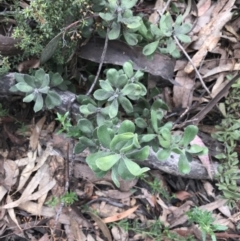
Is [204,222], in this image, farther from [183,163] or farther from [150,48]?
[150,48]

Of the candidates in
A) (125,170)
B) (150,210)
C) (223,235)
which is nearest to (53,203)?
(150,210)

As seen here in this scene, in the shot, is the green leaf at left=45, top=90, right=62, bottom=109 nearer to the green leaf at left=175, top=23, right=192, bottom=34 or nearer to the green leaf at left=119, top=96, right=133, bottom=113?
the green leaf at left=119, top=96, right=133, bottom=113

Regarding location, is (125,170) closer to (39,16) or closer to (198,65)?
(39,16)

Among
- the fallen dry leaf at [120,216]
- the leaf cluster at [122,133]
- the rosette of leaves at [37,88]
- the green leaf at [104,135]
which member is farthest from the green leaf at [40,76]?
the fallen dry leaf at [120,216]

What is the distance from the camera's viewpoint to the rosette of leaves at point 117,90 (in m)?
1.55

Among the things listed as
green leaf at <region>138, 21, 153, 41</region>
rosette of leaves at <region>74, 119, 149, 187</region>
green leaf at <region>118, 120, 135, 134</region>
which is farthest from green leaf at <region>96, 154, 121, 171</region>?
green leaf at <region>138, 21, 153, 41</region>

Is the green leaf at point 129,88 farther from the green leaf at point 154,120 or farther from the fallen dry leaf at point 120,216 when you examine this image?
the fallen dry leaf at point 120,216

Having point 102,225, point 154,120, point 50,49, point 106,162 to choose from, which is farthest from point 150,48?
point 102,225

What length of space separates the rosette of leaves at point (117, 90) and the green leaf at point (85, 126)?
0.06 metres

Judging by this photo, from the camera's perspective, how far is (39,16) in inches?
59.9

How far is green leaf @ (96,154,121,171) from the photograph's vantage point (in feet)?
4.20

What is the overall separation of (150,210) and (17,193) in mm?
641

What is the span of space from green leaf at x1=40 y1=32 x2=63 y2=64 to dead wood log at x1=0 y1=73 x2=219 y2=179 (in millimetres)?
192

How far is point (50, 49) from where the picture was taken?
5.33ft
